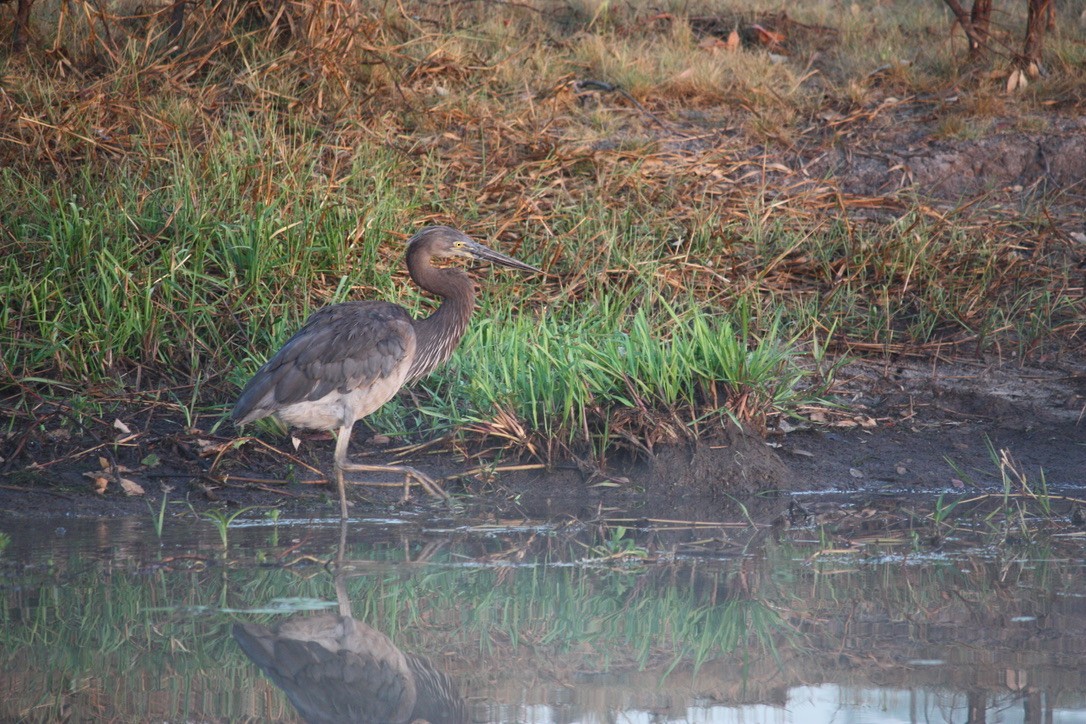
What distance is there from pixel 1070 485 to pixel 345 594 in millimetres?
3484

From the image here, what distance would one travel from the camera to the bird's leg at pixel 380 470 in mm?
5457

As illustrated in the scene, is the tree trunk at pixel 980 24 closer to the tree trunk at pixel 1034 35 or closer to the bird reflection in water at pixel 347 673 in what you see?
the tree trunk at pixel 1034 35

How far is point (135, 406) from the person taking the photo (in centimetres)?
612

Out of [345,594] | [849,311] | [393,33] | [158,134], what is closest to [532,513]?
[345,594]

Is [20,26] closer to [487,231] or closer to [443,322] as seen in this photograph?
[487,231]

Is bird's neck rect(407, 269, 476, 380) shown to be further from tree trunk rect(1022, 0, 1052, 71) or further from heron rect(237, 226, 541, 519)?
tree trunk rect(1022, 0, 1052, 71)

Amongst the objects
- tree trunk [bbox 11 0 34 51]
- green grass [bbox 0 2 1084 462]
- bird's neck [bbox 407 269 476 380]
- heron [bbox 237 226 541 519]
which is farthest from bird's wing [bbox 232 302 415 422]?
tree trunk [bbox 11 0 34 51]

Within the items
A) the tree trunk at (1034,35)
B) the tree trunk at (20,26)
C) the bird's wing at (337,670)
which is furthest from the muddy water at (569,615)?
the tree trunk at (1034,35)

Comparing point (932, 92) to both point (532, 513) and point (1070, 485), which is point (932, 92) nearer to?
point (1070, 485)

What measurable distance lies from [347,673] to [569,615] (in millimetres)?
783

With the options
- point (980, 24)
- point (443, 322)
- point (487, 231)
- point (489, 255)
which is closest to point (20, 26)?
point (487, 231)

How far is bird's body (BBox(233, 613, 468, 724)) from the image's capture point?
3.26 metres

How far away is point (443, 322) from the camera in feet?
20.2

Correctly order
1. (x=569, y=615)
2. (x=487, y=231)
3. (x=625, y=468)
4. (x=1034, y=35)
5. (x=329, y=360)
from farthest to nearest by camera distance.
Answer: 1. (x=1034, y=35)
2. (x=487, y=231)
3. (x=625, y=468)
4. (x=329, y=360)
5. (x=569, y=615)
